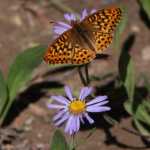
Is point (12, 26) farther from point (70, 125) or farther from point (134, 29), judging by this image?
point (70, 125)

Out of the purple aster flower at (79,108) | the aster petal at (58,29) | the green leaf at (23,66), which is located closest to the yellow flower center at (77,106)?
the purple aster flower at (79,108)

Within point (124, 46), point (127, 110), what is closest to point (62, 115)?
point (127, 110)

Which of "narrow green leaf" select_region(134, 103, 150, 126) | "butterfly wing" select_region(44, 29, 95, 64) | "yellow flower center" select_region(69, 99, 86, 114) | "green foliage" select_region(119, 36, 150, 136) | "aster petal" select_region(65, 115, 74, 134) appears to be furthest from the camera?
"narrow green leaf" select_region(134, 103, 150, 126)

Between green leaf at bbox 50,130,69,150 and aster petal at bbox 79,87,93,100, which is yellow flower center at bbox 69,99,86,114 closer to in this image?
aster petal at bbox 79,87,93,100

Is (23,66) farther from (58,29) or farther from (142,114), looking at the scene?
(142,114)

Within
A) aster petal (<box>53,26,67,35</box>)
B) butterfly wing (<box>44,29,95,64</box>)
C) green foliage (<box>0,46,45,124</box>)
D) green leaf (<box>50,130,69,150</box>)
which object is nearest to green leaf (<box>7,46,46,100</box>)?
green foliage (<box>0,46,45,124</box>)
